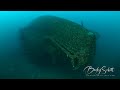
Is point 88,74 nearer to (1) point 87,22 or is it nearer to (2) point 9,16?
(1) point 87,22

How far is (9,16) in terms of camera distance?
6.80 metres

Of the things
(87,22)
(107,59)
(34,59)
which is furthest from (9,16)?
(107,59)

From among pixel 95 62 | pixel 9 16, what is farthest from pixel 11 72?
pixel 95 62

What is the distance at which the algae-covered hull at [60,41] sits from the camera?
22.2 feet

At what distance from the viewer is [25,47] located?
22.3 feet

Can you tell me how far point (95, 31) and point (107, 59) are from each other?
46 cm

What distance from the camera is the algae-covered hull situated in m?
6.78

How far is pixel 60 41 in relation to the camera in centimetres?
679

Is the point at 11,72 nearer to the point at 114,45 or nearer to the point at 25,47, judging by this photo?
the point at 25,47
